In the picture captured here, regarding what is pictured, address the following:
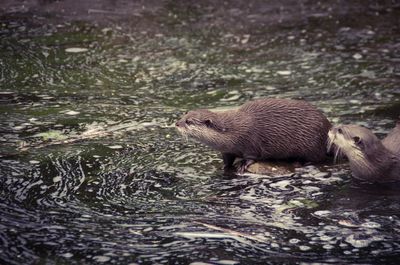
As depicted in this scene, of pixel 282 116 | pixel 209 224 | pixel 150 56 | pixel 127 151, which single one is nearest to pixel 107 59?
pixel 150 56

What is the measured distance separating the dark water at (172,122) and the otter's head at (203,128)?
24 cm

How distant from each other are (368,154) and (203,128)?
3.88ft

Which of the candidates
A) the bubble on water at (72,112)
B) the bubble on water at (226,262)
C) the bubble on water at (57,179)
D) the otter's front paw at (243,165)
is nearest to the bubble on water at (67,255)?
the bubble on water at (226,262)

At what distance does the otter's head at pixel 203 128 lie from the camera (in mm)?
5664

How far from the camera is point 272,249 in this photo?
14.4 ft

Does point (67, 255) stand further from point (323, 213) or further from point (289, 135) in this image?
point (289, 135)

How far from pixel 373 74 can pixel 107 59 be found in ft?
9.35

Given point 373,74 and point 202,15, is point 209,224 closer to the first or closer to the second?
point 373,74

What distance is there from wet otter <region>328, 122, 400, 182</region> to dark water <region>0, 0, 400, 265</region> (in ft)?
0.38

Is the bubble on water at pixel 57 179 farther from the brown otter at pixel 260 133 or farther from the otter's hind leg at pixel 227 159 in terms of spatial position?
the otter's hind leg at pixel 227 159

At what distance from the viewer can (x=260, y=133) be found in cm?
571

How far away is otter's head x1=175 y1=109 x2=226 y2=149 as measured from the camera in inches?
223

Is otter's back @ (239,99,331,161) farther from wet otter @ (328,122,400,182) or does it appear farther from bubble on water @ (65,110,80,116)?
bubble on water @ (65,110,80,116)

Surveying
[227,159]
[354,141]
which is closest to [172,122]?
[227,159]
